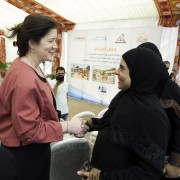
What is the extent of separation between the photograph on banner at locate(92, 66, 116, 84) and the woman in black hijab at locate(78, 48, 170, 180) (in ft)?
16.5

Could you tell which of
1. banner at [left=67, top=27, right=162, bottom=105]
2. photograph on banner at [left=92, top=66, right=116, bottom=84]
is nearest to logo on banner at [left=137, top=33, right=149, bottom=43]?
banner at [left=67, top=27, right=162, bottom=105]

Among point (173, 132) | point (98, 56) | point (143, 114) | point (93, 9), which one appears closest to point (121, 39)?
point (98, 56)

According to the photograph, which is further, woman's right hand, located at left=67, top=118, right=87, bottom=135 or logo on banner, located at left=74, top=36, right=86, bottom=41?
logo on banner, located at left=74, top=36, right=86, bottom=41

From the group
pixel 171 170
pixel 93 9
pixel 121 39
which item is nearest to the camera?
pixel 171 170

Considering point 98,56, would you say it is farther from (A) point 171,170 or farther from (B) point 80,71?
(A) point 171,170

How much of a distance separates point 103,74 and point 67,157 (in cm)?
506

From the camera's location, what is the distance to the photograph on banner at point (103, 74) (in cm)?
612

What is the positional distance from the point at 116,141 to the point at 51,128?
0.33m

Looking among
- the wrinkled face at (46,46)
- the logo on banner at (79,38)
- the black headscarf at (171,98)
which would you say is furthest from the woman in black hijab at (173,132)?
the logo on banner at (79,38)

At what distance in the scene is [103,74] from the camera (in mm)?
6328

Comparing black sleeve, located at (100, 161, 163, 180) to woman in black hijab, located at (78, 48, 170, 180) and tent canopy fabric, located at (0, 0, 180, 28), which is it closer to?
woman in black hijab, located at (78, 48, 170, 180)

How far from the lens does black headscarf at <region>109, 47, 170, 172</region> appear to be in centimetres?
89

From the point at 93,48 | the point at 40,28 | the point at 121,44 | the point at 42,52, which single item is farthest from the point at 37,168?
the point at 93,48

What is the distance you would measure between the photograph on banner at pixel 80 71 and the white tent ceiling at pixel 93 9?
1.52 m
